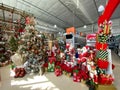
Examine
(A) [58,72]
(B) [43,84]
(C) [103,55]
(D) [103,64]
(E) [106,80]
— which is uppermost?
(C) [103,55]

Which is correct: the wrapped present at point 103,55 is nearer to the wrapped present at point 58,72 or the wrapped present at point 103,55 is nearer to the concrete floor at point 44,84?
the concrete floor at point 44,84

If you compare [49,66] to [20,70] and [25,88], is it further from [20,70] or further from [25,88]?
[25,88]

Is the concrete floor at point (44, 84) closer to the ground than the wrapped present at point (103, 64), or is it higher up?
closer to the ground

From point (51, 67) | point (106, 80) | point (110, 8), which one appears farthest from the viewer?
point (51, 67)

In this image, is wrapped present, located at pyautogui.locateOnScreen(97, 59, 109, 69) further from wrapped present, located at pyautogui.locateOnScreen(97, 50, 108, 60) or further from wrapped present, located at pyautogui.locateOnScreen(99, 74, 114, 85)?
wrapped present, located at pyautogui.locateOnScreen(99, 74, 114, 85)

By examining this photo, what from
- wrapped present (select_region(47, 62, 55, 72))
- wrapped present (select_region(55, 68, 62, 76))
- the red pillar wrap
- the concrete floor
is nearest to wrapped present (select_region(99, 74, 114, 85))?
the concrete floor

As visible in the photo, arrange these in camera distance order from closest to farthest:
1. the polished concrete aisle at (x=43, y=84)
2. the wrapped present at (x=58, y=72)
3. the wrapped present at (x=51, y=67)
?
1. the polished concrete aisle at (x=43, y=84)
2. the wrapped present at (x=58, y=72)
3. the wrapped present at (x=51, y=67)

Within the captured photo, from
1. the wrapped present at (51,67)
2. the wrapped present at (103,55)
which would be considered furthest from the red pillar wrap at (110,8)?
the wrapped present at (51,67)

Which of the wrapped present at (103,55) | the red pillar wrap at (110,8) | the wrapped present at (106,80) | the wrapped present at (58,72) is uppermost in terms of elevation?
the red pillar wrap at (110,8)

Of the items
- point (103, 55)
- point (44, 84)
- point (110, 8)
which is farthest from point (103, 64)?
point (44, 84)

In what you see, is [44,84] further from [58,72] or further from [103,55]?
[103,55]

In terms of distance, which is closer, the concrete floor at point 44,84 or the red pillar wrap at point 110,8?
the red pillar wrap at point 110,8

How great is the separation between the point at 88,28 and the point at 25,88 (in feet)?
51.2

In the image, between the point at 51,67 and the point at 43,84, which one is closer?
the point at 43,84
